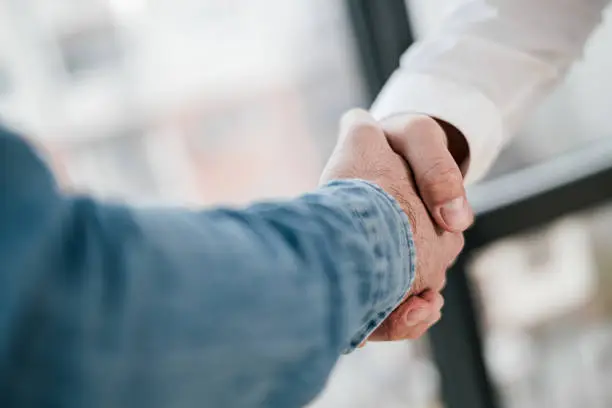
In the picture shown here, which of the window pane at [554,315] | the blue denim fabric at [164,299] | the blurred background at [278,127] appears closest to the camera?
the blue denim fabric at [164,299]

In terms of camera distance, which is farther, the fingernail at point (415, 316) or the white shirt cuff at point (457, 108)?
the white shirt cuff at point (457, 108)

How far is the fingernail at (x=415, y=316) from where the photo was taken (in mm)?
877

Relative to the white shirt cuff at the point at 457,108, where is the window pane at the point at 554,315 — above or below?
below

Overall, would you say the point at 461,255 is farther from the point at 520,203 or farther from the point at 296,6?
the point at 296,6

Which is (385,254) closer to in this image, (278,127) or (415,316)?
(415,316)

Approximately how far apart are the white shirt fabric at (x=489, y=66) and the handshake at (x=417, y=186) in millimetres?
82

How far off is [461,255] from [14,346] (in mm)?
1065

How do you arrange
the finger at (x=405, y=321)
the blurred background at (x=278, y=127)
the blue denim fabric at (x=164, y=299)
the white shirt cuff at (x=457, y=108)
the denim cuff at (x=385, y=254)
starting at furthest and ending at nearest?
the blurred background at (x=278, y=127)
the white shirt cuff at (x=457, y=108)
the finger at (x=405, y=321)
the denim cuff at (x=385, y=254)
the blue denim fabric at (x=164, y=299)

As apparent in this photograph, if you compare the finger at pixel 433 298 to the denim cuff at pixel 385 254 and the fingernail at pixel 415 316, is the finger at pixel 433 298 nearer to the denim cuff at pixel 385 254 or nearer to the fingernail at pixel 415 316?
the fingernail at pixel 415 316

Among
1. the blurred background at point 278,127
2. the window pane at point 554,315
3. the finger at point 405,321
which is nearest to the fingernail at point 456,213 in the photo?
the finger at point 405,321

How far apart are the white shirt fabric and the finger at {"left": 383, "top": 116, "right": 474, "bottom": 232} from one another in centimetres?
7

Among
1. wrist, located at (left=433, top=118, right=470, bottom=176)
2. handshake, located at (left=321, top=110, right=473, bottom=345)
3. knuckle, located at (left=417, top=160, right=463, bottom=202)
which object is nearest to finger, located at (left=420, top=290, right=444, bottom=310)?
handshake, located at (left=321, top=110, right=473, bottom=345)

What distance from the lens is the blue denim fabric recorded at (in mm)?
395

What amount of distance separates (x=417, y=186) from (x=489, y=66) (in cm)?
27
